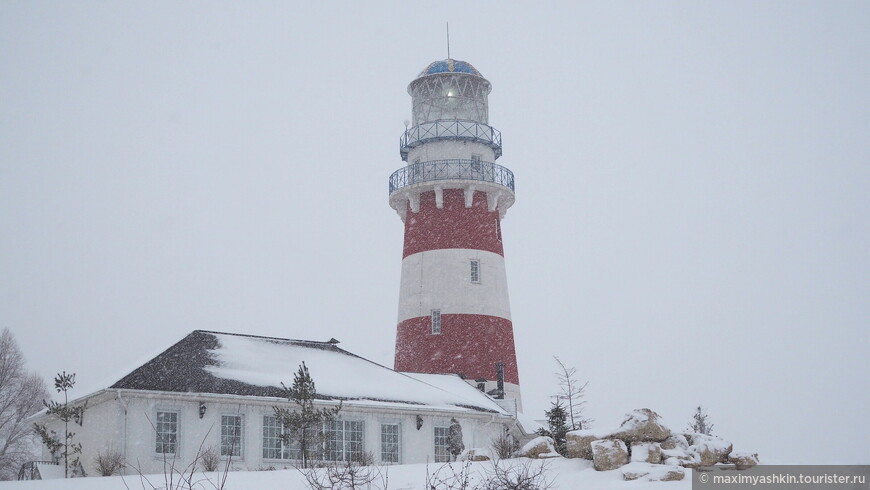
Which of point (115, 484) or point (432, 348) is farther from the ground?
Result: point (432, 348)

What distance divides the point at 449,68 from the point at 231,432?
19497 mm

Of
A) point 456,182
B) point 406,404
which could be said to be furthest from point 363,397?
point 456,182

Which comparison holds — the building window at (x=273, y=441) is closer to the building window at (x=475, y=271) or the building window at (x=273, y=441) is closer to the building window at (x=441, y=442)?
the building window at (x=441, y=442)

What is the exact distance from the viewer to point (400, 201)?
39781 millimetres

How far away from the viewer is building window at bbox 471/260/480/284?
36.9 meters

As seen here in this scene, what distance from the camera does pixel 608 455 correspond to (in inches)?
715

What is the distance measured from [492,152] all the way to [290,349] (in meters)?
13.3

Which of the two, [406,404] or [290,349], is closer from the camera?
[406,404]

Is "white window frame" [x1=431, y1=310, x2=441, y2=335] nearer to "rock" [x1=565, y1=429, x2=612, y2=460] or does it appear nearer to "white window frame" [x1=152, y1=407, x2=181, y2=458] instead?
"white window frame" [x1=152, y1=407, x2=181, y2=458]

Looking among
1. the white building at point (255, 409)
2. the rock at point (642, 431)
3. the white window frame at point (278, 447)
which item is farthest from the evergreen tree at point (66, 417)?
the rock at point (642, 431)

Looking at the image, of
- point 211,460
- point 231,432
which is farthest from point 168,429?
point 211,460

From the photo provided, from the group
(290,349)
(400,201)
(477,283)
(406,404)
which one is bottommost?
(406,404)

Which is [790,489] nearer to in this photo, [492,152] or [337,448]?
[337,448]

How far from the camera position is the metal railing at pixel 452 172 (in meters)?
37.9
